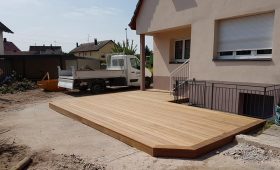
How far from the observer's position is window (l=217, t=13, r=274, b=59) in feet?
24.5

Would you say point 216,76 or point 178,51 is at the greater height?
point 178,51

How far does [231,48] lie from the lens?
8500mm

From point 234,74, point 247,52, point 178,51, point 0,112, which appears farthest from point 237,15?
point 0,112

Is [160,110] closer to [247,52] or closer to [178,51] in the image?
[247,52]

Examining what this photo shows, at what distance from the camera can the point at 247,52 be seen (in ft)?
26.5

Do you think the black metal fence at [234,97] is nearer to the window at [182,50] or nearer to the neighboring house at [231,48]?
the neighboring house at [231,48]

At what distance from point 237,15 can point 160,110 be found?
3.98 m

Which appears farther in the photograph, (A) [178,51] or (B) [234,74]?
(A) [178,51]

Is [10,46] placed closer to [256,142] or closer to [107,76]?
[107,76]

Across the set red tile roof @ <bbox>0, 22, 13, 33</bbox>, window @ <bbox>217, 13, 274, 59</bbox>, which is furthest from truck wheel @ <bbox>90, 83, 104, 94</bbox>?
red tile roof @ <bbox>0, 22, 13, 33</bbox>

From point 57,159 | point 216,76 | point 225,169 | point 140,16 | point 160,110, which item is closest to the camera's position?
point 225,169

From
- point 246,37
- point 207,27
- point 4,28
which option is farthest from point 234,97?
point 4,28

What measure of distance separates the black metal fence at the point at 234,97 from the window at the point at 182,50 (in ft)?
9.19

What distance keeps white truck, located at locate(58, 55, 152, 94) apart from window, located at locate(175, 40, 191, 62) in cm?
426
